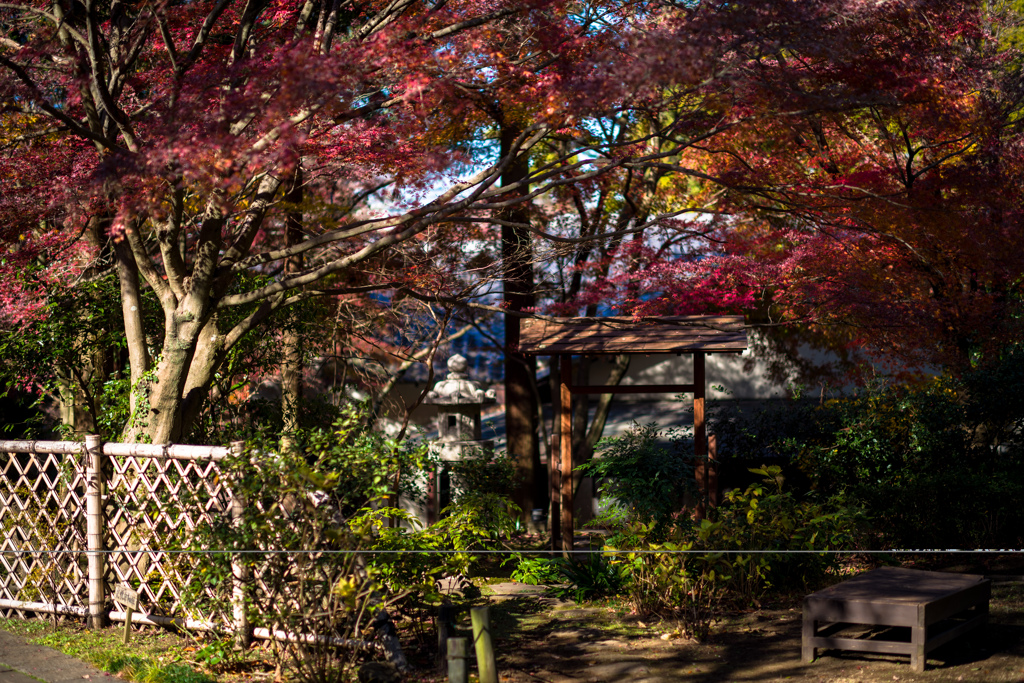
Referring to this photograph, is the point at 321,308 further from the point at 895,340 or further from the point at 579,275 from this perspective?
the point at 895,340

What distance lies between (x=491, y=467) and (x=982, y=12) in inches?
313

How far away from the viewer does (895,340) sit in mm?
10297

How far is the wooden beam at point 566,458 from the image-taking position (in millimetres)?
9344

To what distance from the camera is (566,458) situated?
950 cm

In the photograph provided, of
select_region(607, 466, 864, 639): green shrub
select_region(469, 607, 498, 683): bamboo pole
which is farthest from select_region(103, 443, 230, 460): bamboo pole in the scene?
select_region(607, 466, 864, 639): green shrub

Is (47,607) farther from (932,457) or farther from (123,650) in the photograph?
(932,457)

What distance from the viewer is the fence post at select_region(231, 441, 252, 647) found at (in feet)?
18.2

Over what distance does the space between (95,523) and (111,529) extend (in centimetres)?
14

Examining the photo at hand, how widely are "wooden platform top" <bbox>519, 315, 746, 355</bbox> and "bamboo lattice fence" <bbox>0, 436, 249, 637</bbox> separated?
409 centimetres

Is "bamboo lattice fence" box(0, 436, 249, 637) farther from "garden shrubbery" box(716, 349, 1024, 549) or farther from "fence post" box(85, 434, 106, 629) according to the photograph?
"garden shrubbery" box(716, 349, 1024, 549)

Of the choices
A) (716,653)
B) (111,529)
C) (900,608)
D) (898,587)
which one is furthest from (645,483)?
(111,529)

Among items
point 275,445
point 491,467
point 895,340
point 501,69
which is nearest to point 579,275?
point 491,467

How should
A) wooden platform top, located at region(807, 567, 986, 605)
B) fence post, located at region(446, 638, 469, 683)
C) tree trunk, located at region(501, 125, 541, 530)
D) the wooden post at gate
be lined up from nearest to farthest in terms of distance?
fence post, located at region(446, 638, 469, 683), wooden platform top, located at region(807, 567, 986, 605), the wooden post at gate, tree trunk, located at region(501, 125, 541, 530)

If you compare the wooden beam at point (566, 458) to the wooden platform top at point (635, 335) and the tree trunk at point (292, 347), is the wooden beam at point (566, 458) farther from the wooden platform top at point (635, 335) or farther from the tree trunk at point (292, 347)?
the tree trunk at point (292, 347)
